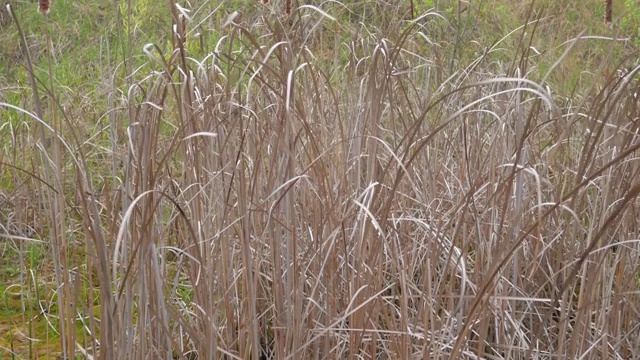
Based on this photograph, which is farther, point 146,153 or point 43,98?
point 43,98

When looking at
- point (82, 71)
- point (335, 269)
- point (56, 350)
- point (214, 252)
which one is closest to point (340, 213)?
point (335, 269)

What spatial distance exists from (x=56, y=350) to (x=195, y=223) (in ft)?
1.58

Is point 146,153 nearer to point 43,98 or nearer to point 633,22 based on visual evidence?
point 43,98

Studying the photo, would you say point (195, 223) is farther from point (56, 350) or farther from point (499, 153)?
point (499, 153)

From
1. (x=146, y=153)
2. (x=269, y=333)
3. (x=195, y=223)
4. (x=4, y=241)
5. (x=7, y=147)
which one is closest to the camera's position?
(x=146, y=153)

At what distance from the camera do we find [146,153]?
115 cm

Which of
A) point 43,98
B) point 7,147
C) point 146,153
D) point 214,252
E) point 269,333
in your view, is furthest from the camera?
point 43,98

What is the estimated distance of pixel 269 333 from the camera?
1.76 m

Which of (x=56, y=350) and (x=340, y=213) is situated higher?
(x=340, y=213)

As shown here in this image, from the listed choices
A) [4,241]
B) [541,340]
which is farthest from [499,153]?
[4,241]

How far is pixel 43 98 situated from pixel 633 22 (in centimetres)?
272

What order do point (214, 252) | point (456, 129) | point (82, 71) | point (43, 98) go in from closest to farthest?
point (214, 252) < point (456, 129) < point (43, 98) < point (82, 71)

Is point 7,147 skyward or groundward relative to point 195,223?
groundward

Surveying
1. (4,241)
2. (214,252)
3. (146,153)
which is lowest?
(4,241)
